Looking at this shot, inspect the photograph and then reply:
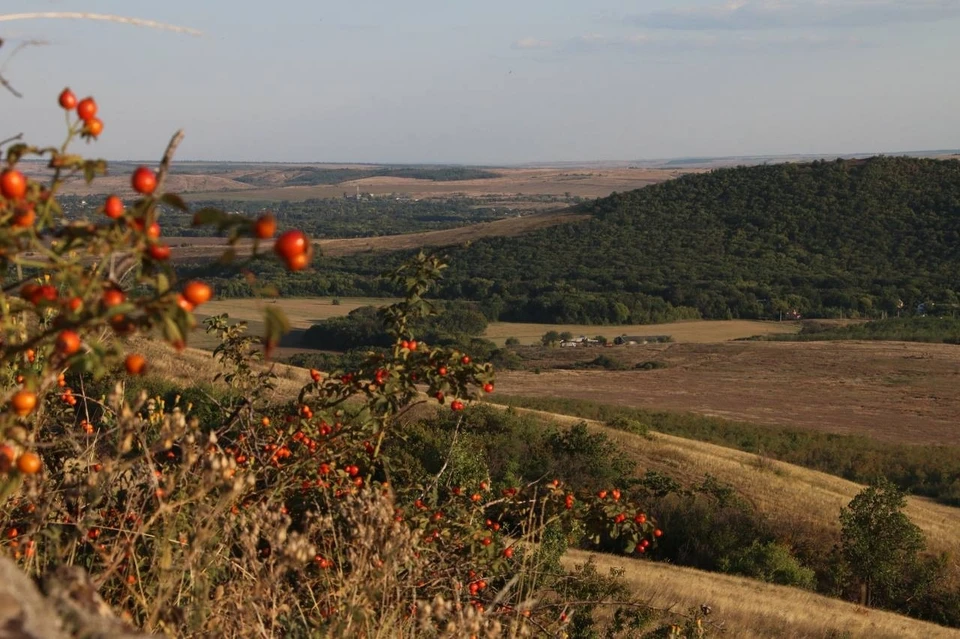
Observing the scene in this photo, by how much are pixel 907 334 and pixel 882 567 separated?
107ft

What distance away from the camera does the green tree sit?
1306cm

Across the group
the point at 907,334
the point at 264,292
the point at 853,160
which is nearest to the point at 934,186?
the point at 853,160

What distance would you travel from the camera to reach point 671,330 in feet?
164

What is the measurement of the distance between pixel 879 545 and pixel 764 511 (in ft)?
8.42

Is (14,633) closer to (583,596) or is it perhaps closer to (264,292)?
(264,292)

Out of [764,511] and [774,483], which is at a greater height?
[764,511]

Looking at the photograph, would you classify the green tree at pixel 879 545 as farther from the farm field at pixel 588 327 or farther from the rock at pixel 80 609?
the farm field at pixel 588 327

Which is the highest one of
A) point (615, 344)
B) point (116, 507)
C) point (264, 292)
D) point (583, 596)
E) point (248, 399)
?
point (264, 292)

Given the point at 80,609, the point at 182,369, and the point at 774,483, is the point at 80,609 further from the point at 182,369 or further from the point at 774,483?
the point at 774,483

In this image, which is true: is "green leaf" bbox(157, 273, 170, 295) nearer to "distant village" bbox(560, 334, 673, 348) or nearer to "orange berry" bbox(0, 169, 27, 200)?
"orange berry" bbox(0, 169, 27, 200)

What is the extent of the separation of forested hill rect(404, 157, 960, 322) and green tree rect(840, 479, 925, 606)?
3867cm

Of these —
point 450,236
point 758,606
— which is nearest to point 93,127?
point 758,606

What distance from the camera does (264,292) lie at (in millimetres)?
1451

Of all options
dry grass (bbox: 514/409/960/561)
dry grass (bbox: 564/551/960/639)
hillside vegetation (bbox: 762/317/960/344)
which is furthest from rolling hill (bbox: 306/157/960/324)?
dry grass (bbox: 564/551/960/639)
